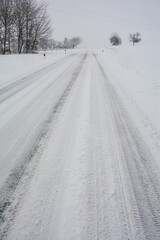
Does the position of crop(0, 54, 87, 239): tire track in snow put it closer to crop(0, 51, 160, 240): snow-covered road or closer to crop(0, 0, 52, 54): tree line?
crop(0, 51, 160, 240): snow-covered road

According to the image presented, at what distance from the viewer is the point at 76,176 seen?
8.26ft

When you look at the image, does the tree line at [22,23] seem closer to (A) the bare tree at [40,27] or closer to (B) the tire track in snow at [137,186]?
(A) the bare tree at [40,27]

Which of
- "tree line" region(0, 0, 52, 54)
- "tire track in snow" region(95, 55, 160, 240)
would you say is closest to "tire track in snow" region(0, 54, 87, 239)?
"tire track in snow" region(95, 55, 160, 240)

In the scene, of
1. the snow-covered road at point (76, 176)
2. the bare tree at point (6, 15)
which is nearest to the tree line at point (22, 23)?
the bare tree at point (6, 15)

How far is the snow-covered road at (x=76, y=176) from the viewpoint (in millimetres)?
1844

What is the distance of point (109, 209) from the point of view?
6.66 feet

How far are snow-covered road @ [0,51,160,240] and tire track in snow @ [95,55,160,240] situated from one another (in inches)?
0.4

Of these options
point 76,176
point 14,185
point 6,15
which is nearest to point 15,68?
point 14,185

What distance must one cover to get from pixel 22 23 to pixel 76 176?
2949cm

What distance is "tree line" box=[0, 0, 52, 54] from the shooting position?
2331 cm

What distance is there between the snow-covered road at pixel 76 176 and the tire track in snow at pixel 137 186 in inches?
0.4

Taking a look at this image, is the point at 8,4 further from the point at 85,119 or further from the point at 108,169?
the point at 108,169

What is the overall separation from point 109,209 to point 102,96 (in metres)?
4.34

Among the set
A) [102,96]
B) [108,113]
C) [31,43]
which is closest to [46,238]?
[108,113]
